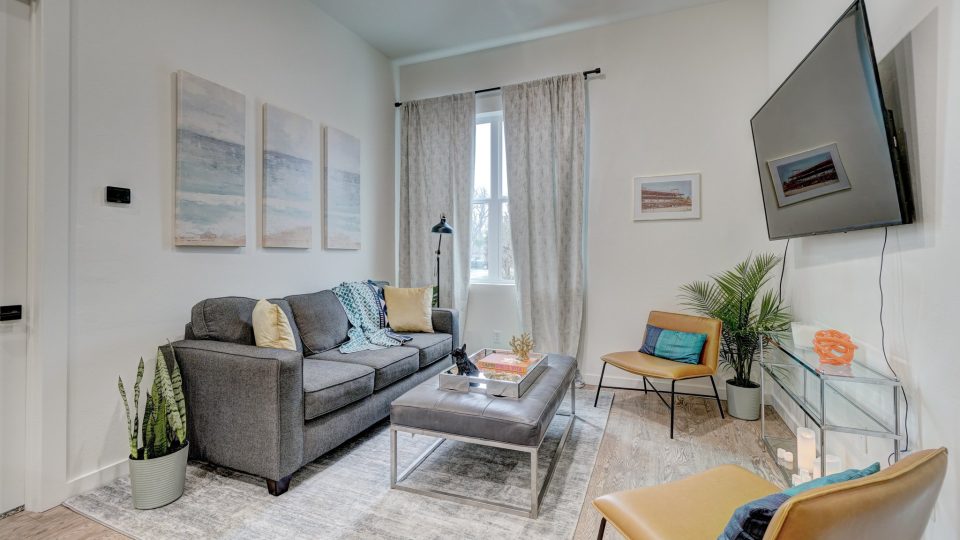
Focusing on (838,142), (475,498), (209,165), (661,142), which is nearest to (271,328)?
(209,165)

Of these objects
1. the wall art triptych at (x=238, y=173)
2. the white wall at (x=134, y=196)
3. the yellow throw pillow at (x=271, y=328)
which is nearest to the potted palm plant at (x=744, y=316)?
the yellow throw pillow at (x=271, y=328)

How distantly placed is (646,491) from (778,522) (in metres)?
0.65

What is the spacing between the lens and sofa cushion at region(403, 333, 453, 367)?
3.12 m

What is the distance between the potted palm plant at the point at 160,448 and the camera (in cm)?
185

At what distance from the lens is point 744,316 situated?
304cm

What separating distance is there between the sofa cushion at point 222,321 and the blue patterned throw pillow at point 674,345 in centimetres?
275

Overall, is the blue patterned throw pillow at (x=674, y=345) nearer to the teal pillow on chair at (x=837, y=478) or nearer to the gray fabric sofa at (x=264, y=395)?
the gray fabric sofa at (x=264, y=395)

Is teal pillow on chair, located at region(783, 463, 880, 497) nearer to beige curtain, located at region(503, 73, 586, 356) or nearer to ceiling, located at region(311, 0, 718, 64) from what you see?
beige curtain, located at region(503, 73, 586, 356)

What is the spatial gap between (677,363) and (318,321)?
8.35ft

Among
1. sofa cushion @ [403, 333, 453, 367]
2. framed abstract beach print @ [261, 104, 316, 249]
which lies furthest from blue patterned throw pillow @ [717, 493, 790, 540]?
framed abstract beach print @ [261, 104, 316, 249]

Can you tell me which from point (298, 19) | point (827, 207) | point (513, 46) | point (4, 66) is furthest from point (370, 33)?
point (827, 207)

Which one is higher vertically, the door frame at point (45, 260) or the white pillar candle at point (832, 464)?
the door frame at point (45, 260)

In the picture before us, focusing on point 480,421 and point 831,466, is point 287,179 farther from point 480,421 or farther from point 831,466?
point 831,466

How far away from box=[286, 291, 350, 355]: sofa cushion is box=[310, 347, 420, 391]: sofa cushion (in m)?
0.09
